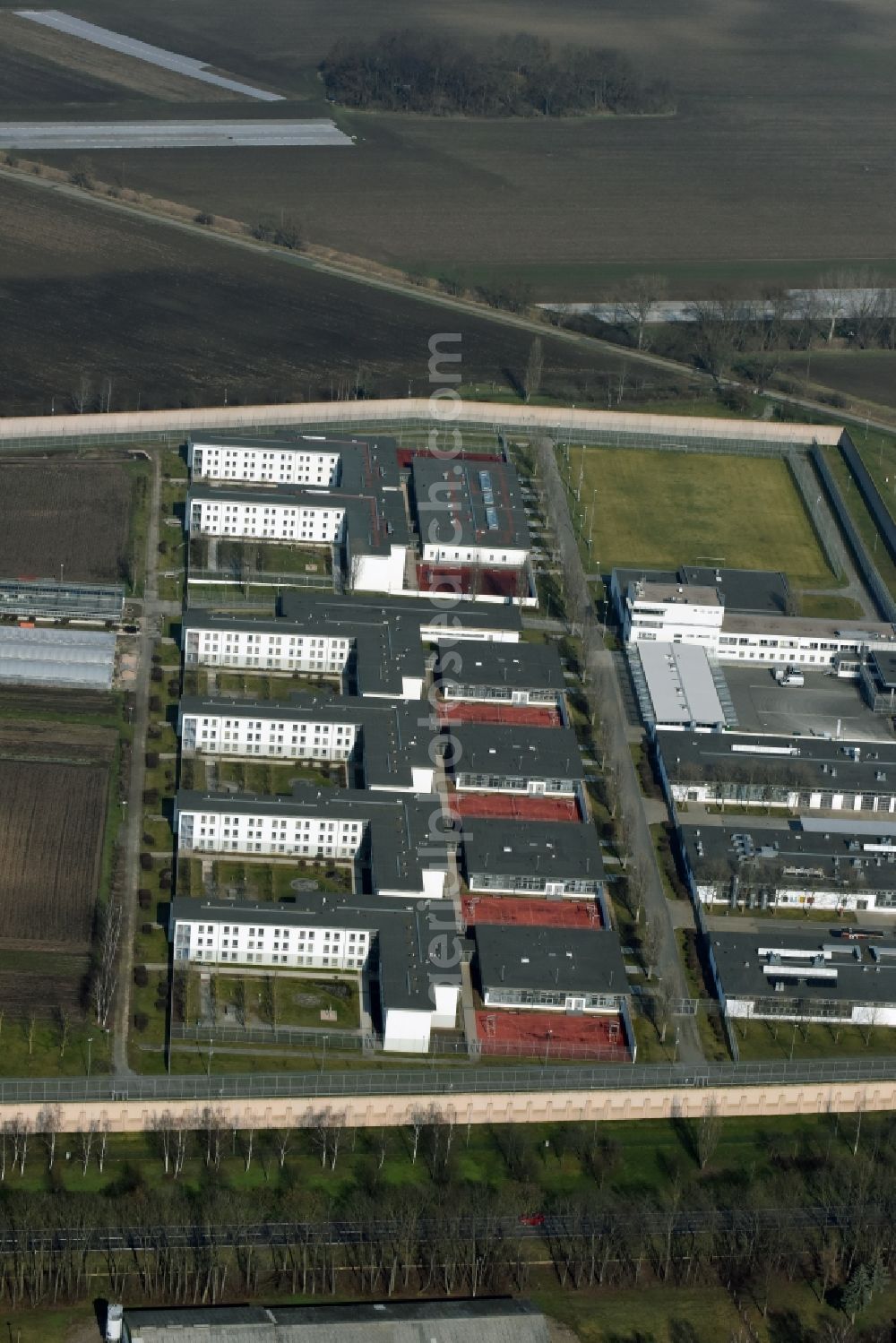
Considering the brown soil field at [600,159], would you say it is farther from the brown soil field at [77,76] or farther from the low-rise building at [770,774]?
the low-rise building at [770,774]

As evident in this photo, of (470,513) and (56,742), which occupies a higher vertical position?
(470,513)

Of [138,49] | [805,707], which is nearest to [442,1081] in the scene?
[805,707]

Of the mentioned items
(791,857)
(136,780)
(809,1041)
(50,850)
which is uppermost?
(136,780)

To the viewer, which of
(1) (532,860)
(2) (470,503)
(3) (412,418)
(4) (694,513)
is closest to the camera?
(1) (532,860)

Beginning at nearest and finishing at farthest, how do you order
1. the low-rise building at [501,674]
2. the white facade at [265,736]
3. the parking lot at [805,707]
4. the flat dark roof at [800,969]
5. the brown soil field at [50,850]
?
the flat dark roof at [800,969], the brown soil field at [50,850], the white facade at [265,736], the low-rise building at [501,674], the parking lot at [805,707]

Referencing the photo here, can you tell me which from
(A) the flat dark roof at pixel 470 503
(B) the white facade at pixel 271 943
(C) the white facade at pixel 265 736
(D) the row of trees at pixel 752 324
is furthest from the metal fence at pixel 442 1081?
(D) the row of trees at pixel 752 324

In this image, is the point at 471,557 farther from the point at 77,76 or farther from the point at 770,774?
the point at 77,76
